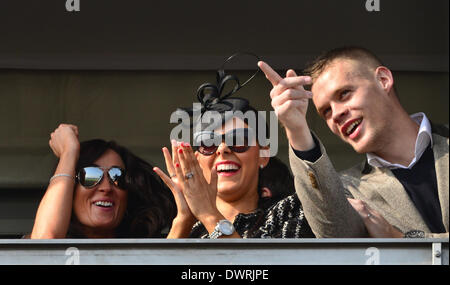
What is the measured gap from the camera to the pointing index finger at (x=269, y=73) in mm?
3400

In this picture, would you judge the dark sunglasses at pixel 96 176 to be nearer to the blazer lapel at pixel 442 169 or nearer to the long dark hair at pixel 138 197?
the long dark hair at pixel 138 197

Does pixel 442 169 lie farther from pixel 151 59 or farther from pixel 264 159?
pixel 151 59

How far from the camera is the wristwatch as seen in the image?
3561 millimetres

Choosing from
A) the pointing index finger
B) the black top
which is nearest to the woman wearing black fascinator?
the pointing index finger

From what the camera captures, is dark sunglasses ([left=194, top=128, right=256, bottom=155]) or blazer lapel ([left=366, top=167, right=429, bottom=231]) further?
dark sunglasses ([left=194, top=128, right=256, bottom=155])

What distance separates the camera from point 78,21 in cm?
372

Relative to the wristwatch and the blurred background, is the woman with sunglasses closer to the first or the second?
the blurred background

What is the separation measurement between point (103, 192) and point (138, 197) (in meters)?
0.16

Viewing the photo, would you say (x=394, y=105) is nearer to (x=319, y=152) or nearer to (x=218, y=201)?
(x=319, y=152)

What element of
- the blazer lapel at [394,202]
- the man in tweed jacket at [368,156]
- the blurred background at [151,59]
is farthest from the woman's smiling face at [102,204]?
the blazer lapel at [394,202]

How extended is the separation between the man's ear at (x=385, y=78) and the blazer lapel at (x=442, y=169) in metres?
0.29

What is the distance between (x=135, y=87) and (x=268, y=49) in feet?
1.98

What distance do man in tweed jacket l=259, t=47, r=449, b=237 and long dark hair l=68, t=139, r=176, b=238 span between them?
627 millimetres

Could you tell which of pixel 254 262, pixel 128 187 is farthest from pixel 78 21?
pixel 254 262
